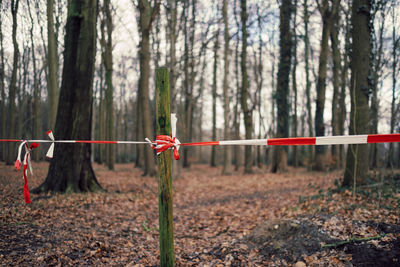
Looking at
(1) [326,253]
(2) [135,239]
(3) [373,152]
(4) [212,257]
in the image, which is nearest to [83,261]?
(2) [135,239]

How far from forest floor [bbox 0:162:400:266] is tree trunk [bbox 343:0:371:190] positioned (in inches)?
25.6

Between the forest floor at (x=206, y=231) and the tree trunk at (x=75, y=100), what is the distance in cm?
60

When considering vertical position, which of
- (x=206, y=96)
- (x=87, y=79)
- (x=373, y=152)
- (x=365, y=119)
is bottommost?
(x=373, y=152)

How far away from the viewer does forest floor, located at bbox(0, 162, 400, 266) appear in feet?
12.7

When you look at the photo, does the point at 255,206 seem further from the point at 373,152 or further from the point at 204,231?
the point at 373,152

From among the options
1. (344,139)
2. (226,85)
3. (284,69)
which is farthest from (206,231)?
(284,69)

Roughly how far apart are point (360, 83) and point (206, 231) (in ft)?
17.4

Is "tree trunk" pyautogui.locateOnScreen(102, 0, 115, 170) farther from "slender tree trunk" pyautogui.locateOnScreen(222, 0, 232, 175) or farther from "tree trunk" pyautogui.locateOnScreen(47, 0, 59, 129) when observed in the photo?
→ "slender tree trunk" pyautogui.locateOnScreen(222, 0, 232, 175)

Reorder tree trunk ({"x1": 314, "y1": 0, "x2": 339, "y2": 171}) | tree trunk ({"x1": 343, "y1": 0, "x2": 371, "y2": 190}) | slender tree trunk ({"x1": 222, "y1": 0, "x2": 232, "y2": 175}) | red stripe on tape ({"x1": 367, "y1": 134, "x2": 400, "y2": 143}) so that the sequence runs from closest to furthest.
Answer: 1. red stripe on tape ({"x1": 367, "y1": 134, "x2": 400, "y2": 143})
2. tree trunk ({"x1": 343, "y1": 0, "x2": 371, "y2": 190})
3. tree trunk ({"x1": 314, "y1": 0, "x2": 339, "y2": 171})
4. slender tree trunk ({"x1": 222, "y1": 0, "x2": 232, "y2": 175})

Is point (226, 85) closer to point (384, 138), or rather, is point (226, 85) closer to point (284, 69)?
point (284, 69)

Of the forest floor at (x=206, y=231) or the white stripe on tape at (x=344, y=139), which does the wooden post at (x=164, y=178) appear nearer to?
the forest floor at (x=206, y=231)

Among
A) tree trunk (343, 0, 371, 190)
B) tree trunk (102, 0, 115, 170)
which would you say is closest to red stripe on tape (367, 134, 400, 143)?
tree trunk (343, 0, 371, 190)

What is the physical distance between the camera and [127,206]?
25.1 feet

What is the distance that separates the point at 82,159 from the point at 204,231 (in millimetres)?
4448
